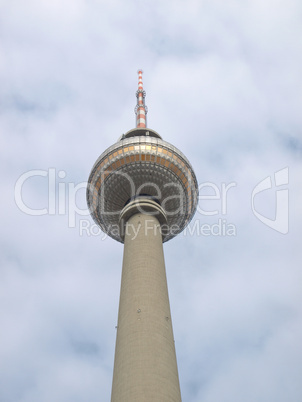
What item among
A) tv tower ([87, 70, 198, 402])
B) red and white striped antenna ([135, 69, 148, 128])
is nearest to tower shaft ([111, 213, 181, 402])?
tv tower ([87, 70, 198, 402])

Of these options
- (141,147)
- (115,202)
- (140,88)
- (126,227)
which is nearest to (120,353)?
(126,227)

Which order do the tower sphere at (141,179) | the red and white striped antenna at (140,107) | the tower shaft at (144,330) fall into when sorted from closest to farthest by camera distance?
the tower shaft at (144,330), the tower sphere at (141,179), the red and white striped antenna at (140,107)

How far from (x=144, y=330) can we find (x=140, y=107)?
121 feet

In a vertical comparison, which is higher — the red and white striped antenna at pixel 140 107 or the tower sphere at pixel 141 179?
the red and white striped antenna at pixel 140 107

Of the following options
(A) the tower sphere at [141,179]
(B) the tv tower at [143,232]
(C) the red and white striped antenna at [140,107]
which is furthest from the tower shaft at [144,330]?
(C) the red and white striped antenna at [140,107]

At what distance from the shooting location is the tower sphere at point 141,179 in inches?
1757

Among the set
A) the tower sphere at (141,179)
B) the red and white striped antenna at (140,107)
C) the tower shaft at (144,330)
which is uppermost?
the red and white striped antenna at (140,107)

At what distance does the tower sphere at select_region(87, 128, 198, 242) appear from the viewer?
4462 centimetres

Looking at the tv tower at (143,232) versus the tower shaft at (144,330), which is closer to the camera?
the tower shaft at (144,330)

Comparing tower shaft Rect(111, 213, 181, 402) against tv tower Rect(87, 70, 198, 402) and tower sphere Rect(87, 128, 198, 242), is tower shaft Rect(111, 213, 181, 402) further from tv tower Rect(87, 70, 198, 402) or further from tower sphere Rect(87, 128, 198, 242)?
tower sphere Rect(87, 128, 198, 242)

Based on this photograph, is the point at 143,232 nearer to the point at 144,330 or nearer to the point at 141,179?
the point at 141,179

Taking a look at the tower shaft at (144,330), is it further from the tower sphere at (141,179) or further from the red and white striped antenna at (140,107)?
the red and white striped antenna at (140,107)

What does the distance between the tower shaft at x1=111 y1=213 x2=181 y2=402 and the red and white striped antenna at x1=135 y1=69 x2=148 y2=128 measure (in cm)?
2160

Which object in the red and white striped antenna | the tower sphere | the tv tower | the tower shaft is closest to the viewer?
the tower shaft
